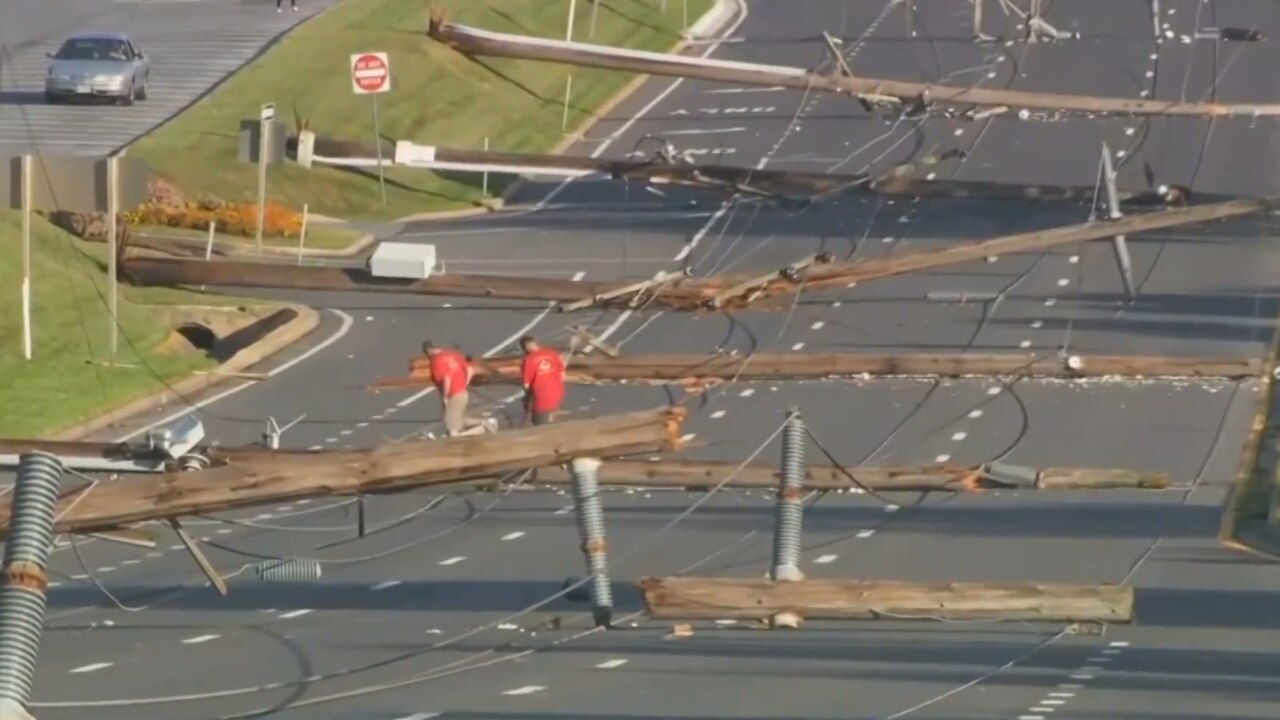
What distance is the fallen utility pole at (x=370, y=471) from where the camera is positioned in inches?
637

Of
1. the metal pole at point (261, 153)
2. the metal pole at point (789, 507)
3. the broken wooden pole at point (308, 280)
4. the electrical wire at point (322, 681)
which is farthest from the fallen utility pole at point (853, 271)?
the metal pole at point (789, 507)

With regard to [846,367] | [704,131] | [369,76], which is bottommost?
[846,367]

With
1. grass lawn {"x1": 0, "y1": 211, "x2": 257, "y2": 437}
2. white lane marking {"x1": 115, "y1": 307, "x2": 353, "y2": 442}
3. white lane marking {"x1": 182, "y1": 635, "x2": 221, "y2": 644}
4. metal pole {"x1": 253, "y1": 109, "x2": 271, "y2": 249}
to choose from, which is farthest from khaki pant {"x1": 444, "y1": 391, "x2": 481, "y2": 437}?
metal pole {"x1": 253, "y1": 109, "x2": 271, "y2": 249}

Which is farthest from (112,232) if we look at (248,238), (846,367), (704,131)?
(704,131)

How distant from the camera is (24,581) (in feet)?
37.2

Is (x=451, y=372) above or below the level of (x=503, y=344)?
above

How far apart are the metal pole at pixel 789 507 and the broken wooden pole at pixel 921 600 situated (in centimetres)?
25

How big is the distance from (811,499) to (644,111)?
34.5 metres

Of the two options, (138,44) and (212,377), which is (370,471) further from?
(138,44)

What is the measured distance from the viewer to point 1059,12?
68.8 m

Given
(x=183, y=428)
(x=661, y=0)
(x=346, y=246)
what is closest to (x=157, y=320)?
(x=346, y=246)

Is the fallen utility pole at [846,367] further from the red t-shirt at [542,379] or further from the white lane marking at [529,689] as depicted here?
the white lane marking at [529,689]

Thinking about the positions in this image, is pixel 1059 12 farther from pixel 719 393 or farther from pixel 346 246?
pixel 719 393

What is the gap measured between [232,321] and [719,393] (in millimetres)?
9335
